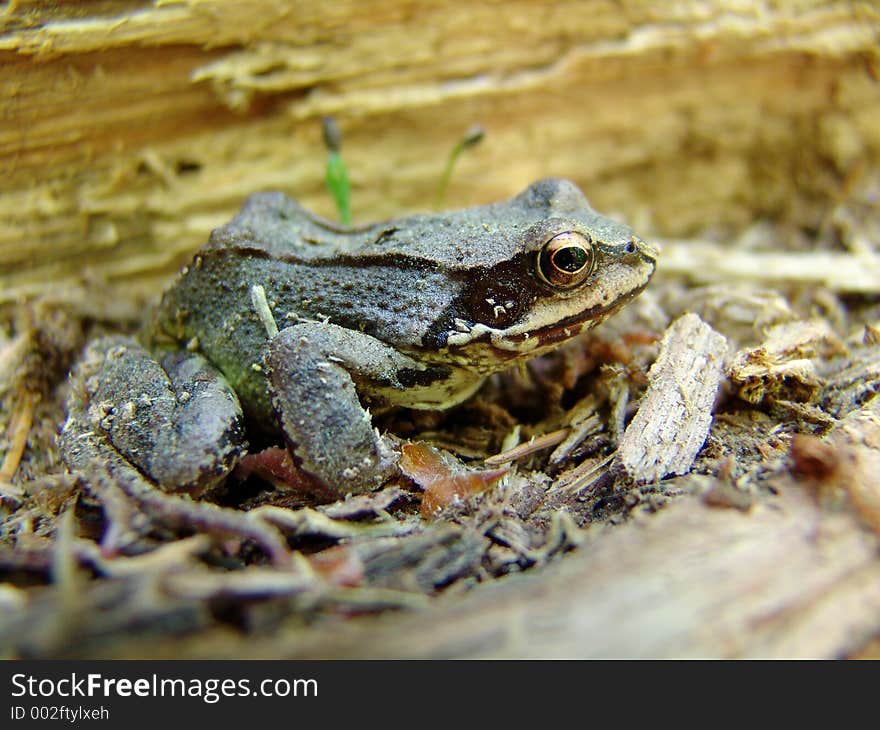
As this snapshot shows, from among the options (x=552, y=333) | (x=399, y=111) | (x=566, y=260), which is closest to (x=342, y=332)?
(x=552, y=333)

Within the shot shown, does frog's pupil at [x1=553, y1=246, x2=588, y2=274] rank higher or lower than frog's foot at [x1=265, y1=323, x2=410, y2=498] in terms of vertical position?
higher

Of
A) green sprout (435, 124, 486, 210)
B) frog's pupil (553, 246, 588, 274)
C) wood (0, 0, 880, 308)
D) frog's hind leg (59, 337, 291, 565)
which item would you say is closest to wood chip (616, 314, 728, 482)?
frog's pupil (553, 246, 588, 274)

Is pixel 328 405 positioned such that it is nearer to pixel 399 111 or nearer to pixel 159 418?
pixel 159 418

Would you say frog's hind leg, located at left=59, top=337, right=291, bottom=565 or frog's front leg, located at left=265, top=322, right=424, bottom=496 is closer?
frog's hind leg, located at left=59, top=337, right=291, bottom=565

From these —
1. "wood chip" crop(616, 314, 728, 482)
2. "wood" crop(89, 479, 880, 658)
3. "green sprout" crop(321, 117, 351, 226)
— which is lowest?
"wood chip" crop(616, 314, 728, 482)

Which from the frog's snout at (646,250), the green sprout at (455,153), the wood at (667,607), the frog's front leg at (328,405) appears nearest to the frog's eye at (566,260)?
the frog's snout at (646,250)

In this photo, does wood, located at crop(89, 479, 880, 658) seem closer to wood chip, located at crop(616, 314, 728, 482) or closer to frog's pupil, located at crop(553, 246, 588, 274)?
wood chip, located at crop(616, 314, 728, 482)

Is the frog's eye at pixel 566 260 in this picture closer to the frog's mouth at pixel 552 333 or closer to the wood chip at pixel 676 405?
the frog's mouth at pixel 552 333
